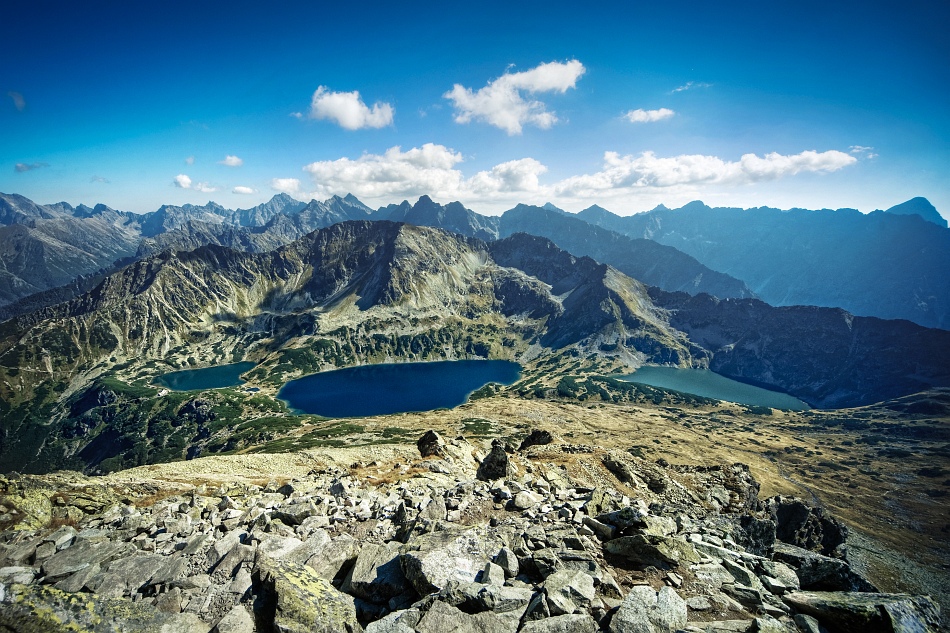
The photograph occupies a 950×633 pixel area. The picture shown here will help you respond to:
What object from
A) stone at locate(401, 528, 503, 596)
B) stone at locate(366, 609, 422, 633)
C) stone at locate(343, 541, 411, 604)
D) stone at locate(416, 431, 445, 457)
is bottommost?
stone at locate(416, 431, 445, 457)

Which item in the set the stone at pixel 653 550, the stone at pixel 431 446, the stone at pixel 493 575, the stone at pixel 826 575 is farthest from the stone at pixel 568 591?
the stone at pixel 431 446

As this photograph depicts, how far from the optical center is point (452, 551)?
1611 cm

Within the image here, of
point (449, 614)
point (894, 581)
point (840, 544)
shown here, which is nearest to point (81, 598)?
point (449, 614)

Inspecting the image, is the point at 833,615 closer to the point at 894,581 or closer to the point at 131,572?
the point at 131,572

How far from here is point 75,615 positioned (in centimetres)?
1081

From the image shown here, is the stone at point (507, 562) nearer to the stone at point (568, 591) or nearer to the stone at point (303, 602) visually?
the stone at point (568, 591)

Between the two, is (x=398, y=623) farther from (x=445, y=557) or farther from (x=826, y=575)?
(x=826, y=575)

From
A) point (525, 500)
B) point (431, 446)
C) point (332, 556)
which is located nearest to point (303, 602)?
point (332, 556)

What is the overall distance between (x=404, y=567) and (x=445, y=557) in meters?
1.64

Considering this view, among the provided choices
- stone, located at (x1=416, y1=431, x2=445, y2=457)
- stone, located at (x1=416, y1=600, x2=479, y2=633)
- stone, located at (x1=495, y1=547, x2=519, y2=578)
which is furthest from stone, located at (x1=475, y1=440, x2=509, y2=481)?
stone, located at (x1=416, y1=600, x2=479, y2=633)

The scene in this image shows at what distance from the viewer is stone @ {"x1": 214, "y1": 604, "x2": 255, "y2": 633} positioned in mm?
11789

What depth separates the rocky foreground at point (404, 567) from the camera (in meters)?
12.1

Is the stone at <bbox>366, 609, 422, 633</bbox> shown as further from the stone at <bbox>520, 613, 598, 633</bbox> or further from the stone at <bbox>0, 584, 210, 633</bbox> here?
the stone at <bbox>0, 584, 210, 633</bbox>

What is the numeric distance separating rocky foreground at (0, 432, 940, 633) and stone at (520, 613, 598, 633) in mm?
40
